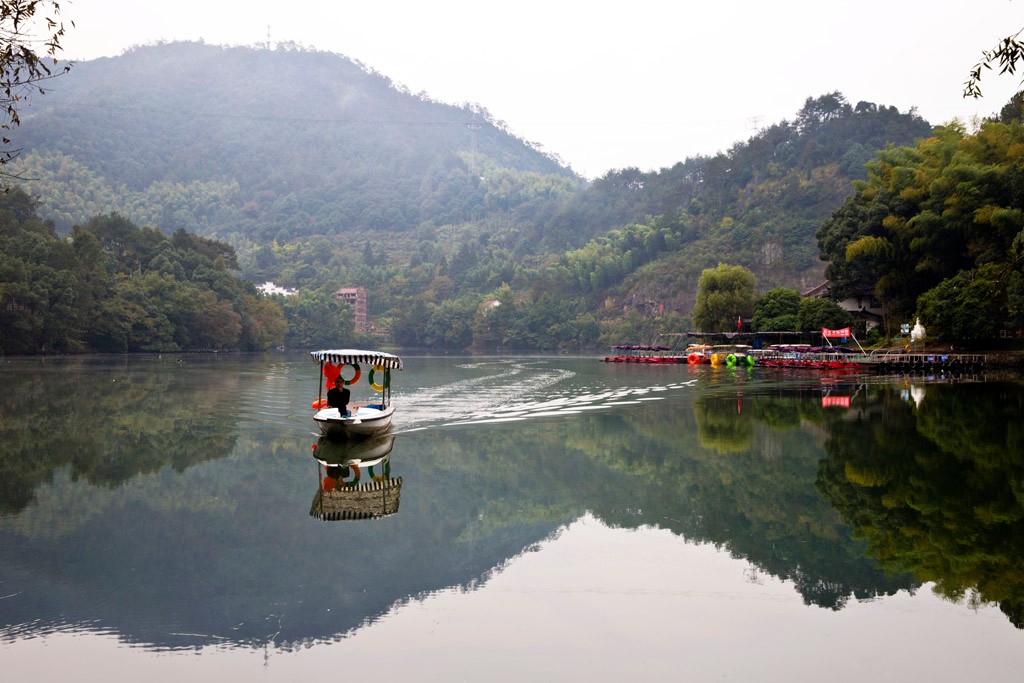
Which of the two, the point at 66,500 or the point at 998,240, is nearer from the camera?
the point at 66,500

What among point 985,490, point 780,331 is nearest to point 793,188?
point 780,331

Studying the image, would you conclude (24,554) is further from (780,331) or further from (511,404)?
(780,331)

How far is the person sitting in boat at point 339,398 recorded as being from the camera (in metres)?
20.7

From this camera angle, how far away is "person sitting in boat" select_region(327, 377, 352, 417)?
20656 millimetres

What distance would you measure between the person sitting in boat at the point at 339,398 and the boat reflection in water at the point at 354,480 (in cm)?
75

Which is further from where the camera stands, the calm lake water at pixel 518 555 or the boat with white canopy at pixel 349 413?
the boat with white canopy at pixel 349 413

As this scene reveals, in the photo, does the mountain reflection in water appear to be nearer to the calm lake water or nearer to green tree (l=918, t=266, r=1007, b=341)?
the calm lake water

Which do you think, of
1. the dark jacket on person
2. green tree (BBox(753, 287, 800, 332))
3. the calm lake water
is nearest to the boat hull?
the dark jacket on person

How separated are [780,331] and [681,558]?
223 ft

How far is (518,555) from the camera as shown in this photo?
11.1 metres

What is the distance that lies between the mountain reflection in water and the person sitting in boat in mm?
1192

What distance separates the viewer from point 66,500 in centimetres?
1374

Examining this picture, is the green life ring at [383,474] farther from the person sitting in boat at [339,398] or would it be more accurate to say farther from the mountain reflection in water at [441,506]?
the person sitting in boat at [339,398]

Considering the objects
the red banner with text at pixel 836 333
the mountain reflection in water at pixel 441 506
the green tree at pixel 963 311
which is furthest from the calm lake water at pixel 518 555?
the red banner with text at pixel 836 333
